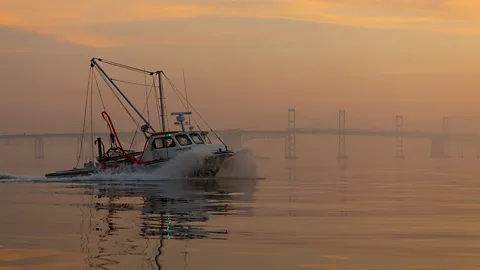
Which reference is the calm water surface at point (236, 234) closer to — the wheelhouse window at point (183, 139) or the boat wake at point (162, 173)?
the boat wake at point (162, 173)

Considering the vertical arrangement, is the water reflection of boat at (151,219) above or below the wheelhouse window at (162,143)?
below

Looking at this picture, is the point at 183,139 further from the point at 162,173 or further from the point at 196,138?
the point at 162,173

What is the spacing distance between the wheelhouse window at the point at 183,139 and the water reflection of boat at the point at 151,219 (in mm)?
14108

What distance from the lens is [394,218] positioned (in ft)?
88.6

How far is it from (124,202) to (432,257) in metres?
19.2

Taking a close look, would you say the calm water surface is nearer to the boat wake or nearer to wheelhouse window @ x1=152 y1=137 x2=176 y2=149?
the boat wake

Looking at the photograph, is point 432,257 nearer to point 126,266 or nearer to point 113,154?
point 126,266

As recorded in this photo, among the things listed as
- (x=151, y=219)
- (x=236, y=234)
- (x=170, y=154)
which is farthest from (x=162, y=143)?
(x=236, y=234)

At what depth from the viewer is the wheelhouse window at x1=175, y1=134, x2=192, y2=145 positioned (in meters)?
58.4

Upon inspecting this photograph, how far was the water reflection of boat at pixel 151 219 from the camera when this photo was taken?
17.6m

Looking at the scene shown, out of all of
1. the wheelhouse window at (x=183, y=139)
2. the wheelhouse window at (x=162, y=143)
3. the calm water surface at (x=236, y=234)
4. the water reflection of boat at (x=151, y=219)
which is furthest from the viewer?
the wheelhouse window at (x=162, y=143)

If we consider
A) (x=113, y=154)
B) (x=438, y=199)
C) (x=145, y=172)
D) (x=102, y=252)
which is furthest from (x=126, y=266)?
(x=113, y=154)

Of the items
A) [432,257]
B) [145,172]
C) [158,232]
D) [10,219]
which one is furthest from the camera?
[145,172]

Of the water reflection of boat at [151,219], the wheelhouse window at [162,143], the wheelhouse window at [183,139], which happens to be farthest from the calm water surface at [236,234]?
the wheelhouse window at [162,143]
